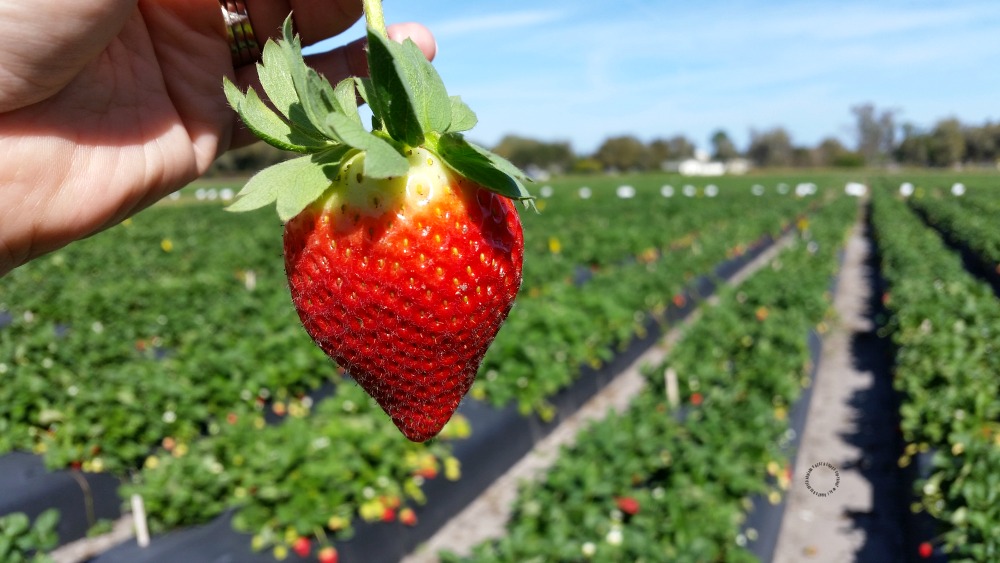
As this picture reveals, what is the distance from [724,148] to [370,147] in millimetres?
114103

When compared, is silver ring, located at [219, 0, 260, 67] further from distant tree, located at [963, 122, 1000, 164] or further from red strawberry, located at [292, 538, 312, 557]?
distant tree, located at [963, 122, 1000, 164]

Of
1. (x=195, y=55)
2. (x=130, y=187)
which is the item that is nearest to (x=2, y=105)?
(x=130, y=187)

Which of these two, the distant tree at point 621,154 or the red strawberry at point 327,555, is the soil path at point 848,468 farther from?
the distant tree at point 621,154

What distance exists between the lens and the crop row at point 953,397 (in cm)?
398

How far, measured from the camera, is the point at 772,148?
98.6m

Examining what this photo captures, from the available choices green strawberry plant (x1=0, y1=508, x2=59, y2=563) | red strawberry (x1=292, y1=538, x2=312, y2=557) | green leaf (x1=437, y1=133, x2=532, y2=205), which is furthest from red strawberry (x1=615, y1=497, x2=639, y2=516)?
green leaf (x1=437, y1=133, x2=532, y2=205)

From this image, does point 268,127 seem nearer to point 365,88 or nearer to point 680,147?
point 365,88

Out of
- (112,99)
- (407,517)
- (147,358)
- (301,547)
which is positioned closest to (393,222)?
(112,99)

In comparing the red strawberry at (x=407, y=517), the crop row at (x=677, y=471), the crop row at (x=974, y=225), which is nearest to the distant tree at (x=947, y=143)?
the crop row at (x=974, y=225)

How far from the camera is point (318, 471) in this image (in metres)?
4.26

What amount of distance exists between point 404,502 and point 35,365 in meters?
3.40

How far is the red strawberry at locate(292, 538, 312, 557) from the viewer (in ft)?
13.0

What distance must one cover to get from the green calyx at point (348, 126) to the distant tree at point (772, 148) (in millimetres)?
104910

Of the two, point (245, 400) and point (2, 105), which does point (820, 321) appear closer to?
point (245, 400)
